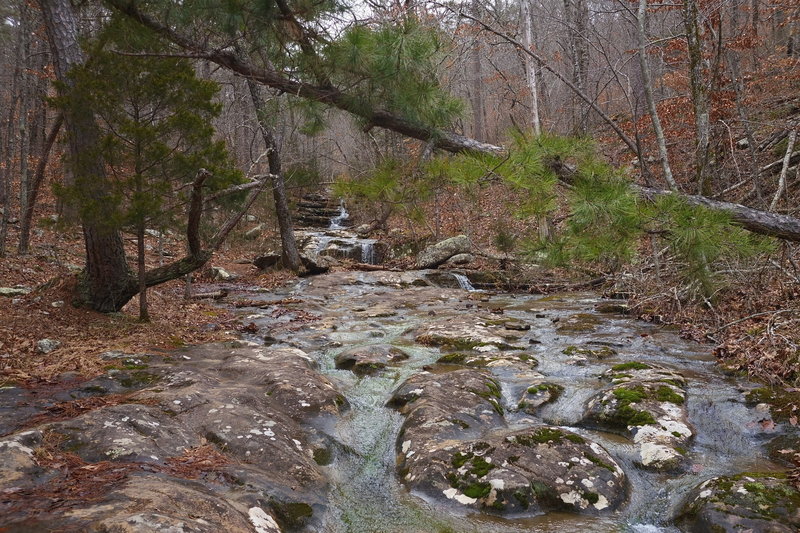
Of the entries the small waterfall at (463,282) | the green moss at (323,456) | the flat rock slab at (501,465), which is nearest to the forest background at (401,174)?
the flat rock slab at (501,465)

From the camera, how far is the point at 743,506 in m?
2.88

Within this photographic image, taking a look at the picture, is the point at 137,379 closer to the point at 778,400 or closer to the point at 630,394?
the point at 630,394

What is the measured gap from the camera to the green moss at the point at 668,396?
14.5ft

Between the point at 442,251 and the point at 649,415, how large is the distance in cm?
1141

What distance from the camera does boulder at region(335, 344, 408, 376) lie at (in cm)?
598

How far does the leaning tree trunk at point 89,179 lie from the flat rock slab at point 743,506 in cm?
676

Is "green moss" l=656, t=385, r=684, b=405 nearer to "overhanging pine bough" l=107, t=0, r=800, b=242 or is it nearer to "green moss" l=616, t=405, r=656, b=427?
"green moss" l=616, t=405, r=656, b=427

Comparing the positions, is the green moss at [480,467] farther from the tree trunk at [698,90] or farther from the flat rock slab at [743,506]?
the tree trunk at [698,90]

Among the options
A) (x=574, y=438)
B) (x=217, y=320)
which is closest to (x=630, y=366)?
(x=574, y=438)

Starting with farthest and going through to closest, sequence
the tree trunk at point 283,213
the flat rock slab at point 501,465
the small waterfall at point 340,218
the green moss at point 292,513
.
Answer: the small waterfall at point 340,218, the tree trunk at point 283,213, the flat rock slab at point 501,465, the green moss at point 292,513

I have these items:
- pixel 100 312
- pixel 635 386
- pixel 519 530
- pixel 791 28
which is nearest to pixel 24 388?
pixel 100 312

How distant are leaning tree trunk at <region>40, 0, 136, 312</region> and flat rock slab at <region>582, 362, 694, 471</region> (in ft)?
20.4

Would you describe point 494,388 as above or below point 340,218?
below

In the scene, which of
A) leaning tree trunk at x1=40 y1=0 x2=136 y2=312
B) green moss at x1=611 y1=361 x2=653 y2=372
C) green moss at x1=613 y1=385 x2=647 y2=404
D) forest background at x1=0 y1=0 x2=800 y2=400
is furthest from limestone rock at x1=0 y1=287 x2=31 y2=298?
green moss at x1=611 y1=361 x2=653 y2=372
